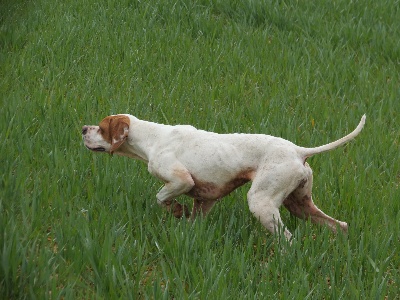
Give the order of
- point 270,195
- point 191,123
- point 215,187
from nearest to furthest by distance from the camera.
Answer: point 270,195 < point 215,187 < point 191,123

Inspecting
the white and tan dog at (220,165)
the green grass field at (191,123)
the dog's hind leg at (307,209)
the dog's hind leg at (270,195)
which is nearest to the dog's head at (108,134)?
the white and tan dog at (220,165)

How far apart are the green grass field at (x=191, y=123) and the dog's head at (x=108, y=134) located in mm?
288

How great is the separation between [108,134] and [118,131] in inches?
2.9

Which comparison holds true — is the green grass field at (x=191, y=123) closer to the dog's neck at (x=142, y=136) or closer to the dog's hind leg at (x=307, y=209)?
the dog's hind leg at (x=307, y=209)

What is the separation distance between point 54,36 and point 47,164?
10.0 feet

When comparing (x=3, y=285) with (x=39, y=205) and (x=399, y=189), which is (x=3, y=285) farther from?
(x=399, y=189)

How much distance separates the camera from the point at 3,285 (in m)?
3.36

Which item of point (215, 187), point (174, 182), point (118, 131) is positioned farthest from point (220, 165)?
point (118, 131)

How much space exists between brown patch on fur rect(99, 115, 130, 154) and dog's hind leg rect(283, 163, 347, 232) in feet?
3.20

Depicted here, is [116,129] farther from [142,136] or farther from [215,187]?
[215,187]

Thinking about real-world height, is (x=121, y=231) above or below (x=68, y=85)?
above

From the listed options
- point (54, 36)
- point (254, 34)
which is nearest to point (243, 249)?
point (54, 36)

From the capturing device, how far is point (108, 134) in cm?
456

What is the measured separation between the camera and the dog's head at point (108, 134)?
452cm
